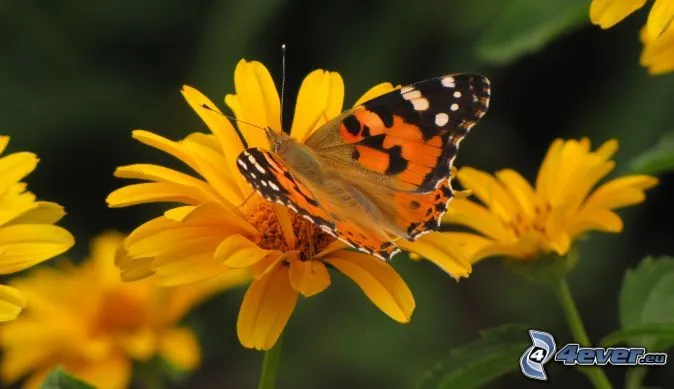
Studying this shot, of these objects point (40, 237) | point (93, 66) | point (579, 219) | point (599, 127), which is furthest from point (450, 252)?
point (93, 66)

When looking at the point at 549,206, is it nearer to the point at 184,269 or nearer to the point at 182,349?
the point at 184,269

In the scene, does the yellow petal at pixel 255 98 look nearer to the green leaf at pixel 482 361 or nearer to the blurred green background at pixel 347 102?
Answer: the green leaf at pixel 482 361

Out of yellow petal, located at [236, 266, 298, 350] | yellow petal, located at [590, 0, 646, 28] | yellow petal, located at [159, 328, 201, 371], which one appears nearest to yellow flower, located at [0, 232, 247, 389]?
yellow petal, located at [159, 328, 201, 371]

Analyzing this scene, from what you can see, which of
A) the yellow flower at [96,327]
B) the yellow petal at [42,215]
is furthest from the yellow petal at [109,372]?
the yellow petal at [42,215]

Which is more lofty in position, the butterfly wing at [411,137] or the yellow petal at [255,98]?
the yellow petal at [255,98]

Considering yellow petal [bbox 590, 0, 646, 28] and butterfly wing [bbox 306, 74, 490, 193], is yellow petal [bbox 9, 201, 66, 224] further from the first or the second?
yellow petal [bbox 590, 0, 646, 28]

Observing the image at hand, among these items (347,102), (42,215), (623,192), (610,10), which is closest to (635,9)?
(610,10)
